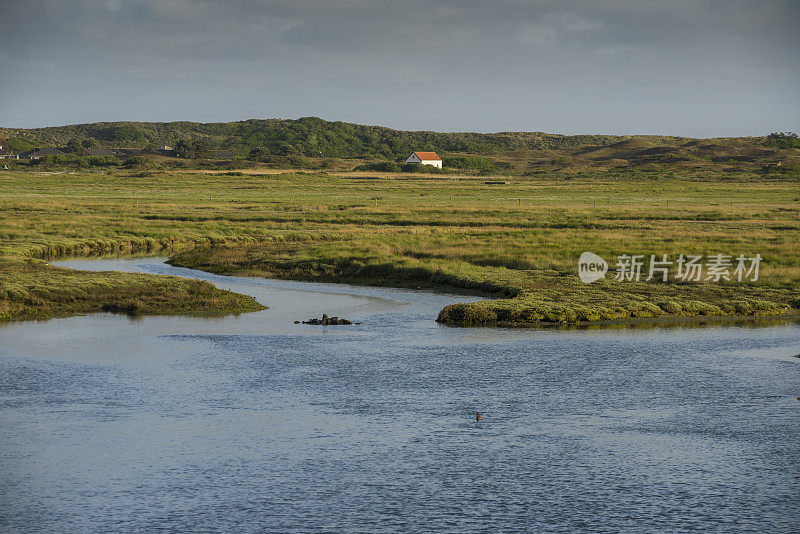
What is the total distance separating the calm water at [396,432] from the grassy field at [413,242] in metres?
5.58

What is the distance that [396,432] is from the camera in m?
17.9

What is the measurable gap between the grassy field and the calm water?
18.3 feet

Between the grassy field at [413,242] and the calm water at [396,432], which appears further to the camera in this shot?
the grassy field at [413,242]

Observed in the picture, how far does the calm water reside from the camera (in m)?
14.1

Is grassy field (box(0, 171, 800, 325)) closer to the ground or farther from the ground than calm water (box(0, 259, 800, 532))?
farther from the ground

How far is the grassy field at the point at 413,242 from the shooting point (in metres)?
34.2

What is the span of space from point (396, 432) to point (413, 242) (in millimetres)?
37574

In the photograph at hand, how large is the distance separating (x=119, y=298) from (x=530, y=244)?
27.5 meters

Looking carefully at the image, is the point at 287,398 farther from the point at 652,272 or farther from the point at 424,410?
the point at 652,272

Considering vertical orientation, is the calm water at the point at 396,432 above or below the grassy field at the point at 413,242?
below

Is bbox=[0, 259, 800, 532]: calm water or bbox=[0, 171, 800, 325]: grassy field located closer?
bbox=[0, 259, 800, 532]: calm water

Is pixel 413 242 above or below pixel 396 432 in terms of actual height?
above

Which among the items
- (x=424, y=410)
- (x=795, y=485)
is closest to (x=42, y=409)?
(x=424, y=410)

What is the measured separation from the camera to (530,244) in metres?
53.7
